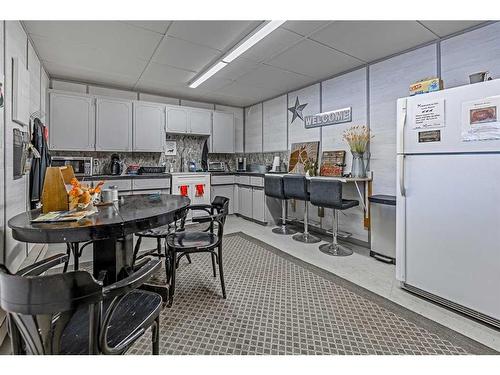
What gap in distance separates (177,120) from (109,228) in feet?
14.0

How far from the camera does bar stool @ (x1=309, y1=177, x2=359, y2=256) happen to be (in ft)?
10.8

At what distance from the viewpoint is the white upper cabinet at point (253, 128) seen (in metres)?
5.99

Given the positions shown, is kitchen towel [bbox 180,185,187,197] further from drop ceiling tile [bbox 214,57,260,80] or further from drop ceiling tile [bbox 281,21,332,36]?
drop ceiling tile [bbox 281,21,332,36]

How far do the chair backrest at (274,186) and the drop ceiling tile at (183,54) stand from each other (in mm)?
2057

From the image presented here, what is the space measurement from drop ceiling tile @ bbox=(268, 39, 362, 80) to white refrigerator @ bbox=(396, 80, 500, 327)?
1.43 meters

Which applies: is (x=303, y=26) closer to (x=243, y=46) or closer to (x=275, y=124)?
(x=243, y=46)

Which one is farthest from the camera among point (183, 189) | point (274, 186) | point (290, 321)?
point (183, 189)

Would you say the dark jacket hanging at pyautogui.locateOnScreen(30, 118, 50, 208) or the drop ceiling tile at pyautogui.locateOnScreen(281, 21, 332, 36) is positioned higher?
the drop ceiling tile at pyautogui.locateOnScreen(281, 21, 332, 36)

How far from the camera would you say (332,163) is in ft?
13.8

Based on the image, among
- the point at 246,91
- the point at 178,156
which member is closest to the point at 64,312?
the point at 246,91

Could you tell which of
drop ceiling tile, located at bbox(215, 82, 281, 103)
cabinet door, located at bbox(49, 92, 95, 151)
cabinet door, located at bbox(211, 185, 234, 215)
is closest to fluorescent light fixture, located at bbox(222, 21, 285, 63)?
drop ceiling tile, located at bbox(215, 82, 281, 103)

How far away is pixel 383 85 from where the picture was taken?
352 centimetres
